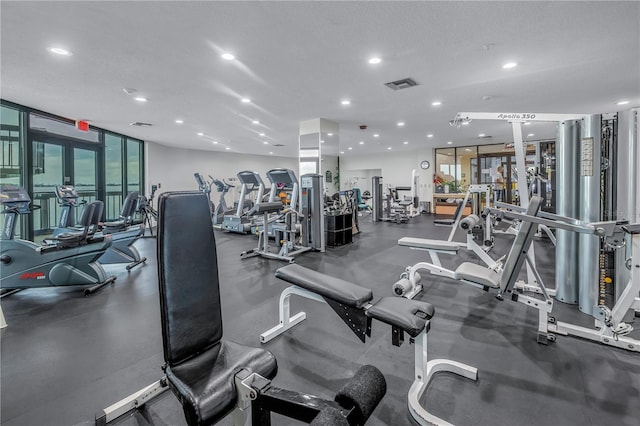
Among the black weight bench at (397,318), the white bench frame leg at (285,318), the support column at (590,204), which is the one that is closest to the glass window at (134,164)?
the white bench frame leg at (285,318)

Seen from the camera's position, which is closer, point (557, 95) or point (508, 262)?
point (508, 262)

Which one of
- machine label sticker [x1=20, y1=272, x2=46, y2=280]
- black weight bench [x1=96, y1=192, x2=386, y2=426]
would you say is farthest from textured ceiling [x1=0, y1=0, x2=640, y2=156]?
machine label sticker [x1=20, y1=272, x2=46, y2=280]

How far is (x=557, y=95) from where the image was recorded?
192 inches

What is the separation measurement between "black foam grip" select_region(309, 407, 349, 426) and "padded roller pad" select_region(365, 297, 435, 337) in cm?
71

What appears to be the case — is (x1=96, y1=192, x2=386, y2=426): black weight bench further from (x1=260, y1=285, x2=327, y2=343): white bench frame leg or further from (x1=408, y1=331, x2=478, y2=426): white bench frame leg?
(x1=260, y1=285, x2=327, y2=343): white bench frame leg

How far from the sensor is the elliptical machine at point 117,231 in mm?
→ 4504

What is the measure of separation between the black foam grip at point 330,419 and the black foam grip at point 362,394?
0.09m

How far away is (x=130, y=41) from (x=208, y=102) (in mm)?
2143

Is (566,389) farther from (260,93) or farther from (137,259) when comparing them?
(137,259)

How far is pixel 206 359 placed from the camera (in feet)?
3.97

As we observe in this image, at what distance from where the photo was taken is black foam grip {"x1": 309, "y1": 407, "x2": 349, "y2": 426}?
804mm

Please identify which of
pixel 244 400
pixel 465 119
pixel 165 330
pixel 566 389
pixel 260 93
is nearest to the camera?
pixel 244 400

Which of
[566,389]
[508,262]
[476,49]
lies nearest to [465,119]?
[476,49]

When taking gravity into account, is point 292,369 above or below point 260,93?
below
